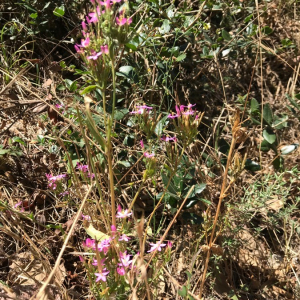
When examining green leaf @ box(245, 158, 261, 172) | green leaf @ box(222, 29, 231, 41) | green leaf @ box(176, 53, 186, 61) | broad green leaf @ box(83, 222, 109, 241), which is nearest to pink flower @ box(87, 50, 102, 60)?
broad green leaf @ box(83, 222, 109, 241)

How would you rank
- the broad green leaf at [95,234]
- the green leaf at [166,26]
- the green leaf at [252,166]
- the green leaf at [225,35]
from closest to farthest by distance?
the broad green leaf at [95,234] < the green leaf at [252,166] < the green leaf at [166,26] < the green leaf at [225,35]

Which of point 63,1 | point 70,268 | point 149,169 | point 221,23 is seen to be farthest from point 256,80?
point 70,268

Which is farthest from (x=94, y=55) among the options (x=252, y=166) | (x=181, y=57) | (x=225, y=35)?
(x=225, y=35)

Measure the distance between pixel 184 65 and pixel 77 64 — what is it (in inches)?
27.4

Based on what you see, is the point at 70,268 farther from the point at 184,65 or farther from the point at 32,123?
the point at 184,65

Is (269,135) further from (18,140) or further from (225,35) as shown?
(18,140)

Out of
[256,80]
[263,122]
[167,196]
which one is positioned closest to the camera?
[167,196]

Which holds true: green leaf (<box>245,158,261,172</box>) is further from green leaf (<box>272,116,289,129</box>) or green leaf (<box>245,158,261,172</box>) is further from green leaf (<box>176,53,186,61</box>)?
green leaf (<box>176,53,186,61</box>)

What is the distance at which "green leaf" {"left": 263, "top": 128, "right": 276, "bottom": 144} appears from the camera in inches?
71.2

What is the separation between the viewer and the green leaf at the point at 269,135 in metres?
1.81

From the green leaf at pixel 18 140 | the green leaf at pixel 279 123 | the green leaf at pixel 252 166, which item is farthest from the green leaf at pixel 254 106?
the green leaf at pixel 18 140

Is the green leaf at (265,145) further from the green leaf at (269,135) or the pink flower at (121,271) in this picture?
the pink flower at (121,271)

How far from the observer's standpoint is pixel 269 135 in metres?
1.83

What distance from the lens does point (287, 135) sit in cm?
211
